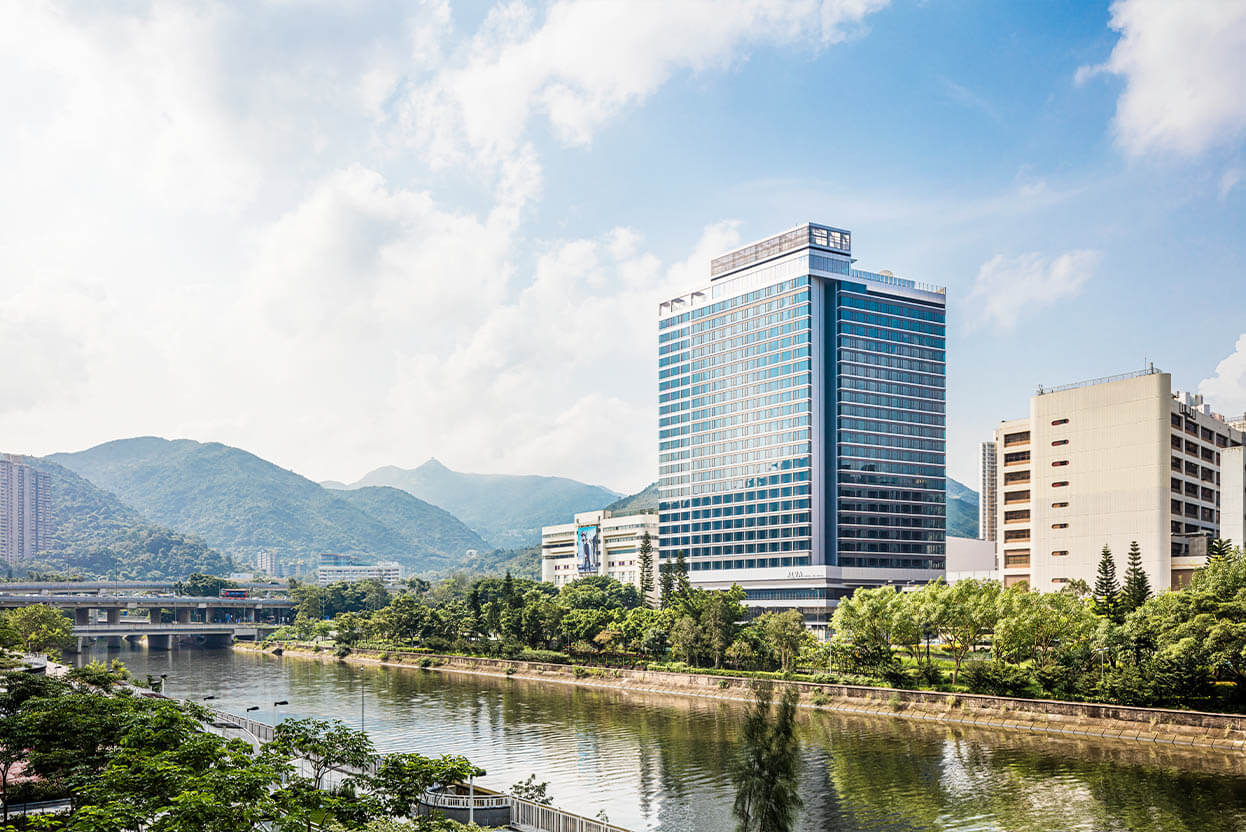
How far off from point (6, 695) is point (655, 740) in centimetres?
3601

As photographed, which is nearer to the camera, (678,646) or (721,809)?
(721,809)

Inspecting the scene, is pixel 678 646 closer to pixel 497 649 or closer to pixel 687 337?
pixel 497 649

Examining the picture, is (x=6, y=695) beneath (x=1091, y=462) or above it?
beneath

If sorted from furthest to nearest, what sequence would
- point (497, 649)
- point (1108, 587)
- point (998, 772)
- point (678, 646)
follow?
point (497, 649), point (678, 646), point (1108, 587), point (998, 772)

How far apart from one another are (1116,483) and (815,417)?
183 ft

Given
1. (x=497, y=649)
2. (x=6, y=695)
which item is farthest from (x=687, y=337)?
(x=6, y=695)

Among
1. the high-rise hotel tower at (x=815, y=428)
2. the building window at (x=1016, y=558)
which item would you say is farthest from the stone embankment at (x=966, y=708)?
the high-rise hotel tower at (x=815, y=428)

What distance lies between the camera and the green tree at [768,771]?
22156 mm

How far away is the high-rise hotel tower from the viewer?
144 m

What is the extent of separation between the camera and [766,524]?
149 meters

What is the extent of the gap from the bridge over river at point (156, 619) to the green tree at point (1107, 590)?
140 m

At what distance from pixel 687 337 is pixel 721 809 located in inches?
4974

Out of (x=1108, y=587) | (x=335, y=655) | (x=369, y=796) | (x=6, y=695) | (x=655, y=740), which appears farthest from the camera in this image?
(x=335, y=655)

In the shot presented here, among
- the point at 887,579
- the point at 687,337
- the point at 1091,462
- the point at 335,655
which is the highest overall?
the point at 687,337
